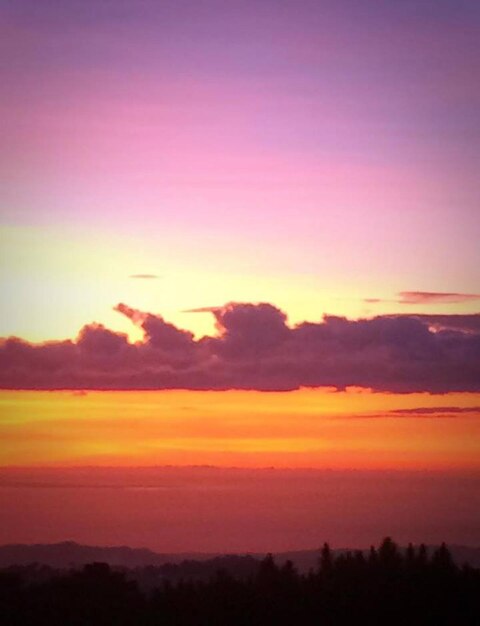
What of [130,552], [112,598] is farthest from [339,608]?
[130,552]

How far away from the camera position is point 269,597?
117 feet

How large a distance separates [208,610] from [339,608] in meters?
4.03

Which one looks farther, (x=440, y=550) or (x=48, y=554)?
(x=48, y=554)

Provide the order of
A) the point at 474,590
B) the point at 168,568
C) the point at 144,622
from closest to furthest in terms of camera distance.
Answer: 1. the point at 144,622
2. the point at 474,590
3. the point at 168,568

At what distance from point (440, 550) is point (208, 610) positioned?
9027 millimetres

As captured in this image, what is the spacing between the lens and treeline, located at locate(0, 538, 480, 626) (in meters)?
34.7

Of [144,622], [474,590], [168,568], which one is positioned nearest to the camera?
[144,622]

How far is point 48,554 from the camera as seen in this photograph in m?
42.3

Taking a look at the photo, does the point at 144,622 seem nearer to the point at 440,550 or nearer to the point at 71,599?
the point at 71,599

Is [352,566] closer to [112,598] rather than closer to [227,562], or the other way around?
[227,562]

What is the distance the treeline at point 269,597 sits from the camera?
34688mm

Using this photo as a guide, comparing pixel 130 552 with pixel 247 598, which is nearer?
pixel 247 598

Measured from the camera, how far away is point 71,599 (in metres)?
35.9

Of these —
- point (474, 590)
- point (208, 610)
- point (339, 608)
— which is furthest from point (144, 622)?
point (474, 590)
